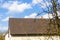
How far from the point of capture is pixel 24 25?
4050 centimetres

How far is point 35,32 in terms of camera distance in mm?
38812

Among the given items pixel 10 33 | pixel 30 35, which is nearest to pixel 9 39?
pixel 10 33

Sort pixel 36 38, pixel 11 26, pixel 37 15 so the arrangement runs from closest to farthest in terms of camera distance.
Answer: pixel 37 15 → pixel 36 38 → pixel 11 26

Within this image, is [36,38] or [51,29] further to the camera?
[36,38]

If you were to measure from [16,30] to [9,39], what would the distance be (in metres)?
2.07

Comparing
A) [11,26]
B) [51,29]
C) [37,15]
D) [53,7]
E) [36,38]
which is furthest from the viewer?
[11,26]

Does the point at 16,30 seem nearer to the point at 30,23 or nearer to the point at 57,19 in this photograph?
the point at 30,23

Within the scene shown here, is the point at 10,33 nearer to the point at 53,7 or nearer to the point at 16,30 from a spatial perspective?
the point at 16,30

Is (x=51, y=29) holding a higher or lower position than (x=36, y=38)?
higher

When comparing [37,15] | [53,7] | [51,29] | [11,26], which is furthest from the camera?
[11,26]

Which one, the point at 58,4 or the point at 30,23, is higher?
the point at 58,4

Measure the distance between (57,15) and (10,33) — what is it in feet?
89.2

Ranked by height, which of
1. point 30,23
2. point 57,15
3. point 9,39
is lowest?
point 9,39

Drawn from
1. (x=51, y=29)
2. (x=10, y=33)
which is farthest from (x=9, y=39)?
(x=51, y=29)
